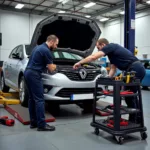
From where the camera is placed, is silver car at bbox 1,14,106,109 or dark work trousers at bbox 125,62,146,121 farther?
silver car at bbox 1,14,106,109

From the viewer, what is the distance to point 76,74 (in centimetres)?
404

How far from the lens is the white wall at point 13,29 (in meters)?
16.1

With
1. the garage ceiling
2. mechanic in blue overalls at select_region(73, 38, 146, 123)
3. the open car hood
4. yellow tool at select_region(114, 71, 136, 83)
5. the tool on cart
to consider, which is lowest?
the tool on cart

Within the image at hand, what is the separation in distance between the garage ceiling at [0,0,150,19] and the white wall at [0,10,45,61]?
0.51m

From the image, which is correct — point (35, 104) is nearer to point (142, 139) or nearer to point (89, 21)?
point (142, 139)

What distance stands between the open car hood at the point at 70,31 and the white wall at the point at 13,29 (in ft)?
41.3

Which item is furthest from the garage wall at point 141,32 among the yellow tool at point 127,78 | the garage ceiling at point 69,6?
the yellow tool at point 127,78

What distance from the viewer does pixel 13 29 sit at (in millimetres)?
16484

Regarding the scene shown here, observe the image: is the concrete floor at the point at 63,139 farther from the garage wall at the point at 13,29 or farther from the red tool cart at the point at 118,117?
the garage wall at the point at 13,29

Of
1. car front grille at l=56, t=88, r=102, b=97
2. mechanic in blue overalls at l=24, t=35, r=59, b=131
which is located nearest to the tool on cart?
mechanic in blue overalls at l=24, t=35, r=59, b=131

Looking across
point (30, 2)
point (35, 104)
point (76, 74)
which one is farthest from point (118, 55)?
point (30, 2)

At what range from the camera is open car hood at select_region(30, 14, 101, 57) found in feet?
13.1

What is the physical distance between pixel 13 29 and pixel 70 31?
13.1 meters

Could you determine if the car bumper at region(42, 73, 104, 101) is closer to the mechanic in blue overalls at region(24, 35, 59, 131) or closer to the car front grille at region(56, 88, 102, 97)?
the car front grille at region(56, 88, 102, 97)
